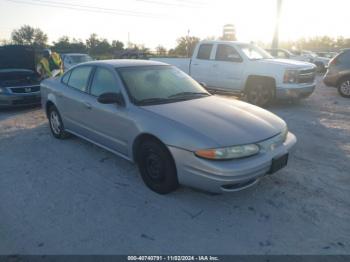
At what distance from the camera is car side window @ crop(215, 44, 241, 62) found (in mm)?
8602

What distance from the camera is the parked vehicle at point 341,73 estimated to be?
9883 millimetres

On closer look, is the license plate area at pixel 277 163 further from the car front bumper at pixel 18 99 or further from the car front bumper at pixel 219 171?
the car front bumper at pixel 18 99

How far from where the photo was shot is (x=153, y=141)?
3414 mm

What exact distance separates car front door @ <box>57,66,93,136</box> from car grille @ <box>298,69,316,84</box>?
5952 millimetres

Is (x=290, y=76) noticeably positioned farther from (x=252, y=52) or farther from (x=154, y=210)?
(x=154, y=210)

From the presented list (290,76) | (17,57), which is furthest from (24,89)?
(290,76)

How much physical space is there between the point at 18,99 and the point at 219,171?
7.01 metres

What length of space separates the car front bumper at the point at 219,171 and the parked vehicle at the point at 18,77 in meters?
6.48

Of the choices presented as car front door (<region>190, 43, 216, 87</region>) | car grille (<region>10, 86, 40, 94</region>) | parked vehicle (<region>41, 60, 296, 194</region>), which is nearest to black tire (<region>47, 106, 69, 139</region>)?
parked vehicle (<region>41, 60, 296, 194</region>)

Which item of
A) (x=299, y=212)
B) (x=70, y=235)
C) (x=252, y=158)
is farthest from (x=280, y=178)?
(x=70, y=235)

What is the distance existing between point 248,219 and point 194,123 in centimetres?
119

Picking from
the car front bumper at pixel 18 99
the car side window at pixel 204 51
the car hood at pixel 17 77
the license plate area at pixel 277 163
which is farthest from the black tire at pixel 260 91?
the car hood at pixel 17 77

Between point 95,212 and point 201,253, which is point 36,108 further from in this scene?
point 201,253

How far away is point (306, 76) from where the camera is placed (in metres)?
8.18
